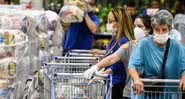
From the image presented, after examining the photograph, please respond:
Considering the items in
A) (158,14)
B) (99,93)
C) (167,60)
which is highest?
(158,14)

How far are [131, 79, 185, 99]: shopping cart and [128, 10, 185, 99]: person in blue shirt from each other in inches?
1.7

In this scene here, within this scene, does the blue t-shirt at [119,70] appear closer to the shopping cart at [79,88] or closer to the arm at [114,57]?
the arm at [114,57]

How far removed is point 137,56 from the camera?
17.5ft

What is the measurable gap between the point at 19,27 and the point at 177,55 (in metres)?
2.50

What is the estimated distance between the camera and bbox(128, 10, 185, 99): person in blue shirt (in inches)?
207

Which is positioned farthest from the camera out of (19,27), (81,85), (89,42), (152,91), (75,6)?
(89,42)

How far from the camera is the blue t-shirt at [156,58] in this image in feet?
17.4

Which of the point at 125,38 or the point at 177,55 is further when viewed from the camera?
the point at 125,38

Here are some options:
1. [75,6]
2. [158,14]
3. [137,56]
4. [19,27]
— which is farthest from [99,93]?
[75,6]

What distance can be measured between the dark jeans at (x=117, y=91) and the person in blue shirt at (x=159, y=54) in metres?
1.22

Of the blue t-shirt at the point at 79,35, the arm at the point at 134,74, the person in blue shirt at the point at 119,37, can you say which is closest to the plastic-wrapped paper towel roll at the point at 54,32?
the blue t-shirt at the point at 79,35

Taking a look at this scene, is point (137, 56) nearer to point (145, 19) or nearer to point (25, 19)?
point (145, 19)

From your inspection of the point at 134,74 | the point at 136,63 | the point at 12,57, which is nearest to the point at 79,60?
the point at 12,57

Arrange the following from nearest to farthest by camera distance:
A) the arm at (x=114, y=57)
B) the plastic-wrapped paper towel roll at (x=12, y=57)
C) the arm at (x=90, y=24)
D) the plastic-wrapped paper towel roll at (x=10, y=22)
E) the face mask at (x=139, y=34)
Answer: the arm at (x=114, y=57) < the plastic-wrapped paper towel roll at (x=12, y=57) < the face mask at (x=139, y=34) < the plastic-wrapped paper towel roll at (x=10, y=22) < the arm at (x=90, y=24)
